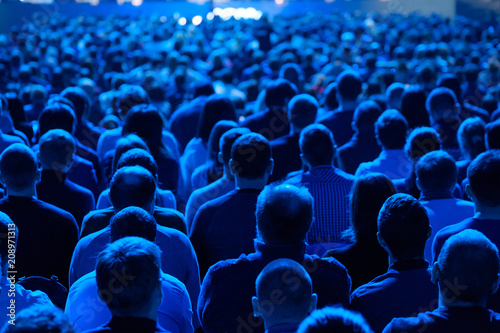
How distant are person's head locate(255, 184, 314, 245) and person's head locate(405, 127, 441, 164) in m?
2.07

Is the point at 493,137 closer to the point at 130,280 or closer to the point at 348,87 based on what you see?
the point at 348,87

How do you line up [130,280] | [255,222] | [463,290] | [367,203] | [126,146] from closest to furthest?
[130,280]
[463,290]
[367,203]
[255,222]
[126,146]

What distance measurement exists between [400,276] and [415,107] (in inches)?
171

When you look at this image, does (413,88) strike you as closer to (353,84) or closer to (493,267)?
(353,84)

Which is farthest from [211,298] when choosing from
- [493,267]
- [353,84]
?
[353,84]

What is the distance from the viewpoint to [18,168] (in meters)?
4.19

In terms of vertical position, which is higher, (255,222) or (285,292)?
(285,292)

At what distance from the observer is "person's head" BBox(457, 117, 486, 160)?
5559 millimetres

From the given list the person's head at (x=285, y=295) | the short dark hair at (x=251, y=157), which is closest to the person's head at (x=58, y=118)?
the short dark hair at (x=251, y=157)

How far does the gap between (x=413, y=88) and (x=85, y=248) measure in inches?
179

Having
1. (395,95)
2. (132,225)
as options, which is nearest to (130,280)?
(132,225)

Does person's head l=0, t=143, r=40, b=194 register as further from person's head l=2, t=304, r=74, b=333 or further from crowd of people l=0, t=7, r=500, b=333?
person's head l=2, t=304, r=74, b=333

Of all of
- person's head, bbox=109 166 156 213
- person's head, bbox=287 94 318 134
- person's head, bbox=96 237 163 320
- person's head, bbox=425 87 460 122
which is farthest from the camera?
person's head, bbox=425 87 460 122

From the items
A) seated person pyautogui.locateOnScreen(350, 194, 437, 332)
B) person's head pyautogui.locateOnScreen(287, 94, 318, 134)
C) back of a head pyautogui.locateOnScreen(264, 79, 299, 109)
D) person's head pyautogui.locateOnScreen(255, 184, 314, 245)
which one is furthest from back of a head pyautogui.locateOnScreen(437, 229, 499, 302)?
back of a head pyautogui.locateOnScreen(264, 79, 299, 109)
